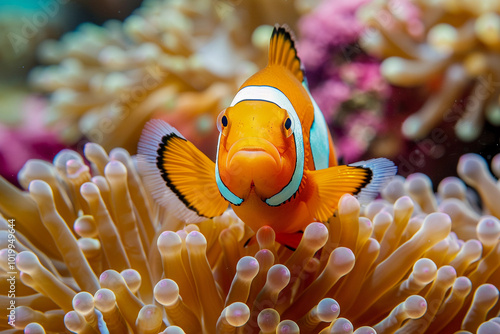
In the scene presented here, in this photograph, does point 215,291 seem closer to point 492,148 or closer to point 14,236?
point 14,236

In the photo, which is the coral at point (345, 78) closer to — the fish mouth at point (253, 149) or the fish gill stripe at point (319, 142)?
the fish gill stripe at point (319, 142)

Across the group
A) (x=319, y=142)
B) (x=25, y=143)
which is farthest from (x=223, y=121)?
(x=25, y=143)

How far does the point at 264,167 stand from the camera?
2.81 ft

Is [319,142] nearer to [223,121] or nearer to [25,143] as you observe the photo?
[223,121]

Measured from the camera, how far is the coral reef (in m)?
0.97

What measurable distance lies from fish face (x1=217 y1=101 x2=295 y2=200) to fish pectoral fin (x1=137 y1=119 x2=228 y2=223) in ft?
0.49

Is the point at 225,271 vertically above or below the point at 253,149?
below

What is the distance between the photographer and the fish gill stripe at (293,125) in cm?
95

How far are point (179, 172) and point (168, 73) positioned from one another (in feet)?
4.64

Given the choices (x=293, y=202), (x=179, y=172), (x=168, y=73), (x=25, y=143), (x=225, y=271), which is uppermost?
(x=168, y=73)

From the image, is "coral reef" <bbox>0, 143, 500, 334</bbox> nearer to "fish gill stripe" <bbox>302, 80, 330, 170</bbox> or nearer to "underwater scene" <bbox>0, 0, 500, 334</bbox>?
"underwater scene" <bbox>0, 0, 500, 334</bbox>

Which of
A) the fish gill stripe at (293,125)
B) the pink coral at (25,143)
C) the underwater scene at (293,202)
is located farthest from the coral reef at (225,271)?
the pink coral at (25,143)

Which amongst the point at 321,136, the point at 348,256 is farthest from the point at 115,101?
the point at 348,256

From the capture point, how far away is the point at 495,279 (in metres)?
1.24
